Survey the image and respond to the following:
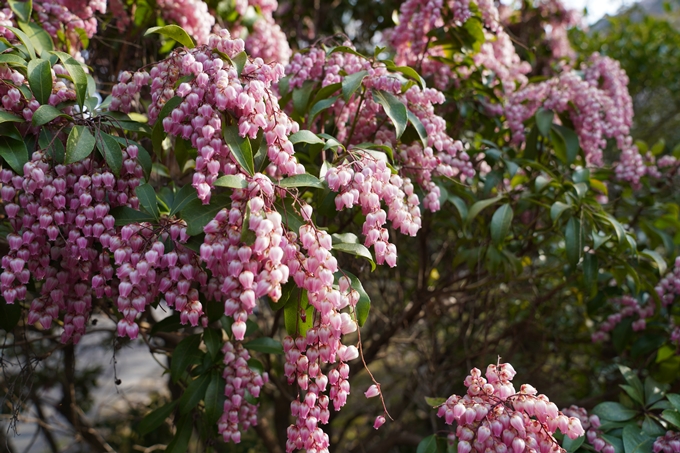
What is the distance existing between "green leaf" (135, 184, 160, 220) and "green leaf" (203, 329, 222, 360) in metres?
0.45

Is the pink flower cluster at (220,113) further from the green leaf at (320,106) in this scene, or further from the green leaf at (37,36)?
the green leaf at (37,36)

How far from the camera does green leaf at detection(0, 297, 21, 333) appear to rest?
1.60m

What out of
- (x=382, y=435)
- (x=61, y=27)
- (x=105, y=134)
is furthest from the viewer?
(x=382, y=435)

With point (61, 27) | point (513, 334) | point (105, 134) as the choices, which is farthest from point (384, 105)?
point (513, 334)

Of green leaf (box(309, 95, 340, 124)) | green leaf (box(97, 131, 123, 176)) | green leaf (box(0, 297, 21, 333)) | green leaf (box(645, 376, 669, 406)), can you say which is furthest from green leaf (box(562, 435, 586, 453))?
green leaf (box(0, 297, 21, 333))

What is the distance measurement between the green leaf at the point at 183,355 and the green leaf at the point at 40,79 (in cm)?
81

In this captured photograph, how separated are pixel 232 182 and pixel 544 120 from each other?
5.00ft

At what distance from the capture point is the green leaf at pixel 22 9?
1785 millimetres

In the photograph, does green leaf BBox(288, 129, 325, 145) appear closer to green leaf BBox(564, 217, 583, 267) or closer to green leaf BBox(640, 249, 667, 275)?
green leaf BBox(564, 217, 583, 267)

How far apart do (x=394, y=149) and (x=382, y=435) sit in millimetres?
2700

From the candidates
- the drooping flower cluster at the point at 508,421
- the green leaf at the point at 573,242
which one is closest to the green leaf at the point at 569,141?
the green leaf at the point at 573,242

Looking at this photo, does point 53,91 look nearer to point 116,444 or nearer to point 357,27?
point 357,27

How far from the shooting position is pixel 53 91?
153cm

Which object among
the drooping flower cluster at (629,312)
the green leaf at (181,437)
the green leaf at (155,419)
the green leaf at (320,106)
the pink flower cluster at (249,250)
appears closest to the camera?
the pink flower cluster at (249,250)
